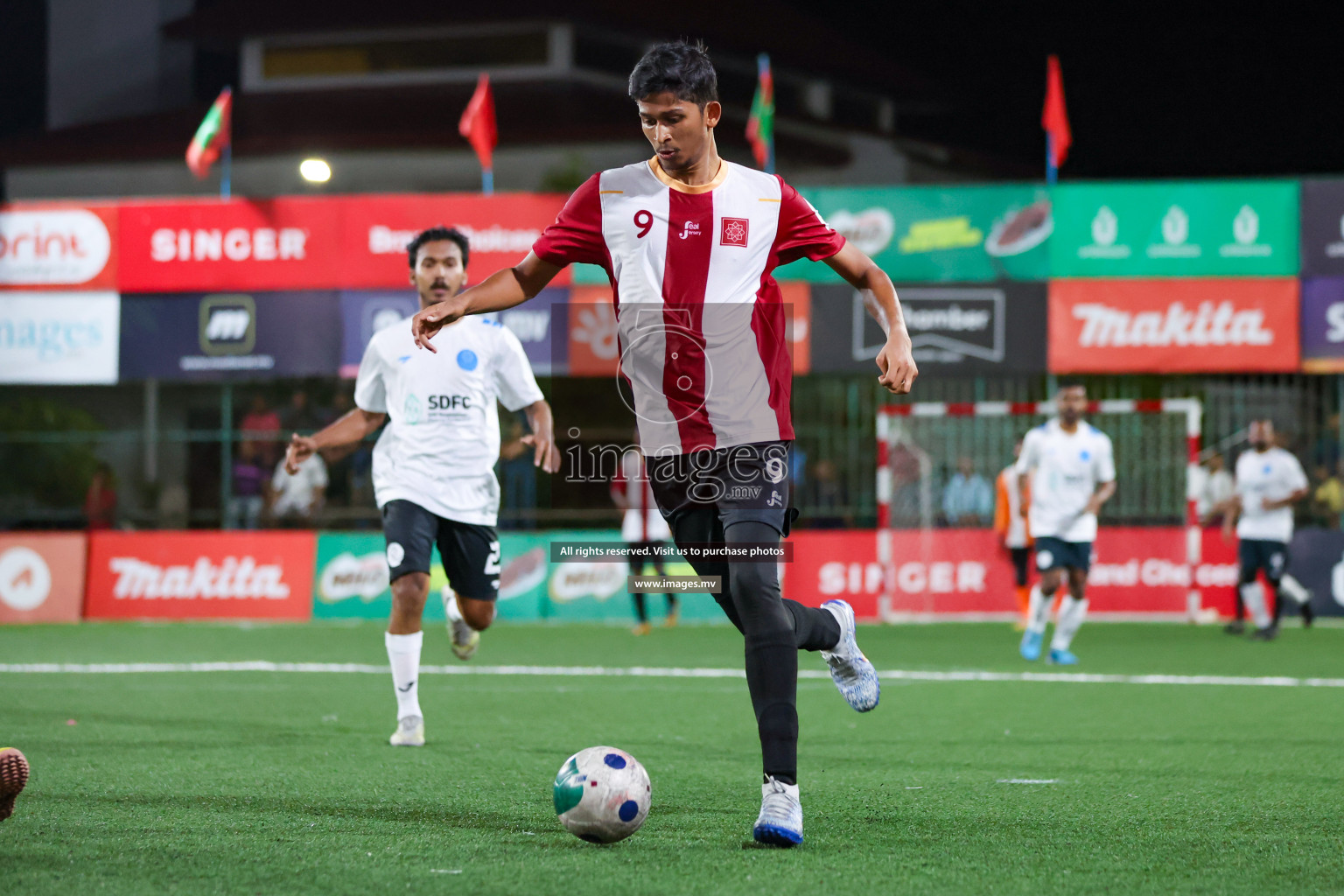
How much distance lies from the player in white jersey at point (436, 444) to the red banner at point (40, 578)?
35.0 feet

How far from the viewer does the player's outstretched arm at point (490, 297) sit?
4383 mm

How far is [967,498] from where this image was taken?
17.0 metres

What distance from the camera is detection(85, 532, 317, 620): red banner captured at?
16656 millimetres

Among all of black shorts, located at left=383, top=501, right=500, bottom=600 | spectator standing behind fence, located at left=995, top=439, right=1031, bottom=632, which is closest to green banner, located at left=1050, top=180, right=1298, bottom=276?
spectator standing behind fence, located at left=995, top=439, right=1031, bottom=632

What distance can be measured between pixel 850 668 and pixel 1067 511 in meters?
6.87

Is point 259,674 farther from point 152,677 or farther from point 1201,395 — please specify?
point 1201,395

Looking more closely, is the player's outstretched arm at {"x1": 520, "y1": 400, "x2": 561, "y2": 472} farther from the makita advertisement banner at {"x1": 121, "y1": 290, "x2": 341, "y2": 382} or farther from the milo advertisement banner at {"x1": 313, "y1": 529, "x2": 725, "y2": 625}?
the makita advertisement banner at {"x1": 121, "y1": 290, "x2": 341, "y2": 382}

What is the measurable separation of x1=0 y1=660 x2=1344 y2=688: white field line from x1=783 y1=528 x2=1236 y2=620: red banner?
5520 mm

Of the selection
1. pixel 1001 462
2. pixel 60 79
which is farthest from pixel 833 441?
pixel 60 79

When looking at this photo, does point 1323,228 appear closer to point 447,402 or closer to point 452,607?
point 452,607

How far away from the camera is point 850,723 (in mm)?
Result: 7691

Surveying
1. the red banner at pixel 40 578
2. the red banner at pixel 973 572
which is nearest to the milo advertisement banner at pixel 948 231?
the red banner at pixel 973 572

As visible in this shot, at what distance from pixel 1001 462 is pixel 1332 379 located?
12.9 ft

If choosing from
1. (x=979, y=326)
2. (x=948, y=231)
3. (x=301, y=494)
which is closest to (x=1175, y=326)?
(x=979, y=326)
